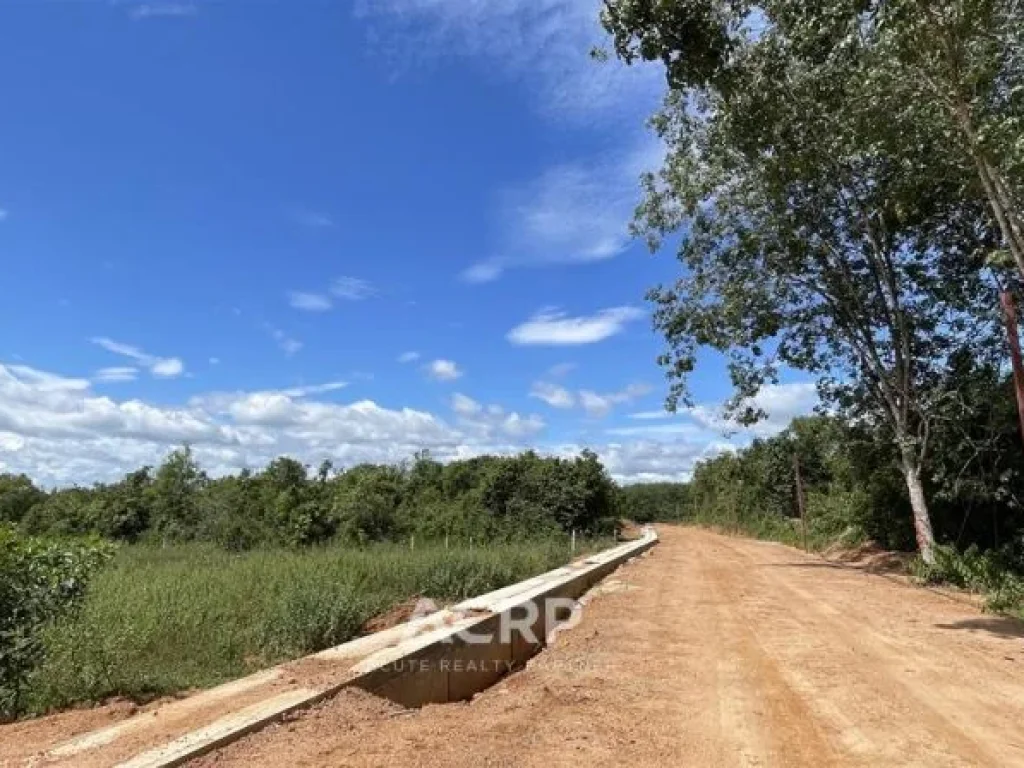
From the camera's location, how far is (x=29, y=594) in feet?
25.4

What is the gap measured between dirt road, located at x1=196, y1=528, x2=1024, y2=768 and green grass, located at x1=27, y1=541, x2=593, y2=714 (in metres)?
2.53

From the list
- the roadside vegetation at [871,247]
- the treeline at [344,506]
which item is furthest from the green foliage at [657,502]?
the roadside vegetation at [871,247]

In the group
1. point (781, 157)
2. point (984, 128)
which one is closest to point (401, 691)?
point (984, 128)

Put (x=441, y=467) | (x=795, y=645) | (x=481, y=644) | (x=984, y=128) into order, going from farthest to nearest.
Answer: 1. (x=441, y=467)
2. (x=795, y=645)
3. (x=481, y=644)
4. (x=984, y=128)

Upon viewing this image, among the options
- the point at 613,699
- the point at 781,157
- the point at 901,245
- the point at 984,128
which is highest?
the point at 901,245

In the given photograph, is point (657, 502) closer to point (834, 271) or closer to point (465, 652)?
point (834, 271)

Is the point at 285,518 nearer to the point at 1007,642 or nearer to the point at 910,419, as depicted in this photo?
the point at 910,419

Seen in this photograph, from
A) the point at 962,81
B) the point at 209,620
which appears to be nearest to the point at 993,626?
the point at 962,81

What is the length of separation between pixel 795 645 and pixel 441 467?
42.3 m

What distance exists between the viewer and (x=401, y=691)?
6422 mm

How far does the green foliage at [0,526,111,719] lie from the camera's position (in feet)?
22.0

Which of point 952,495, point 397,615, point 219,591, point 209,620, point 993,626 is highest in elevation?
point 952,495

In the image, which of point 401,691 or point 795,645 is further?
point 795,645

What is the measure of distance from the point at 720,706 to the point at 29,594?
667 cm
